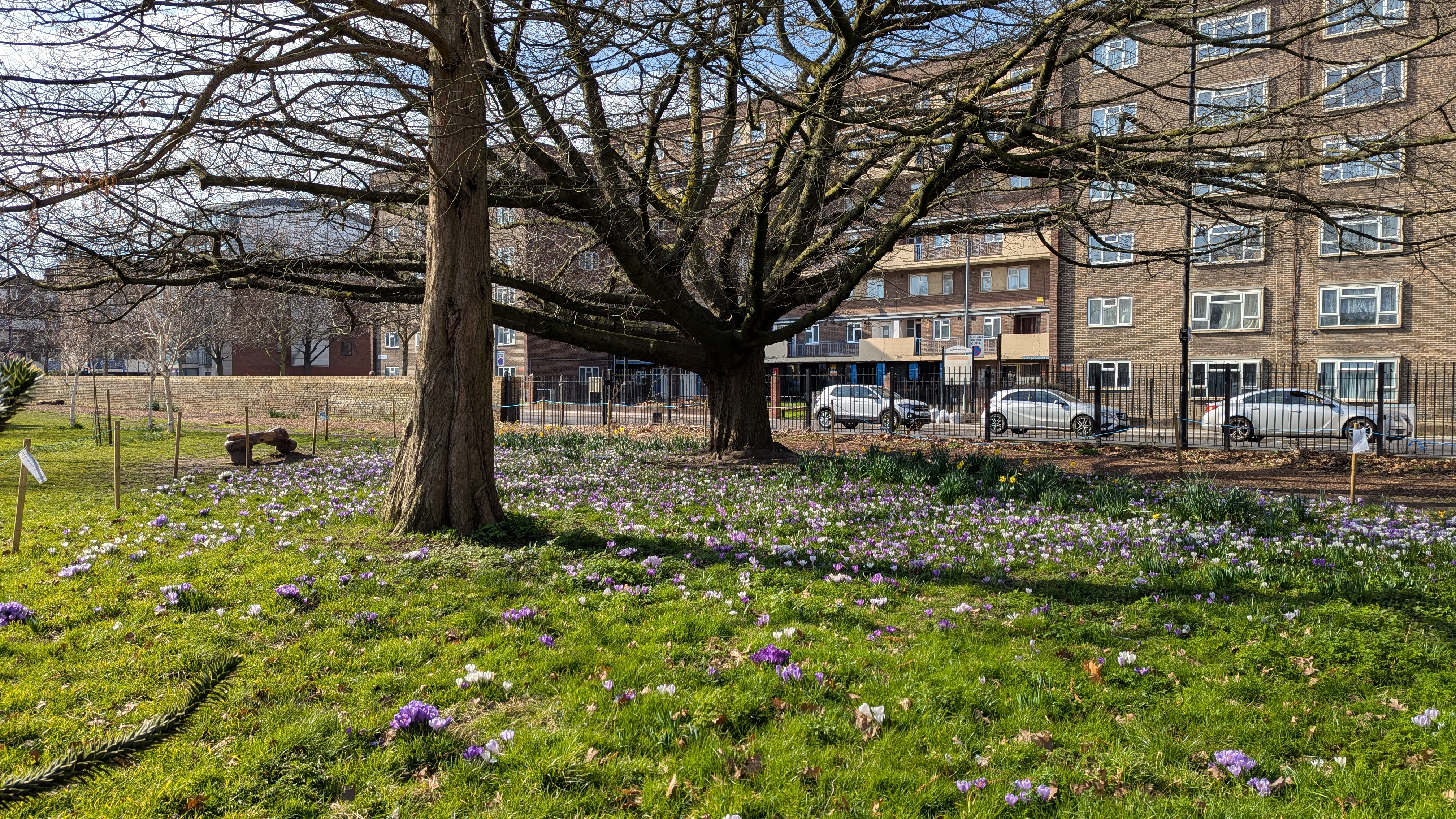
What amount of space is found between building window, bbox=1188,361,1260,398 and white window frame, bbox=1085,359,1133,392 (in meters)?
2.26

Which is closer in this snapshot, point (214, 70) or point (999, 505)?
point (214, 70)

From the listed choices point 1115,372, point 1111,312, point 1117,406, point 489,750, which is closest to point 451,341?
point 489,750

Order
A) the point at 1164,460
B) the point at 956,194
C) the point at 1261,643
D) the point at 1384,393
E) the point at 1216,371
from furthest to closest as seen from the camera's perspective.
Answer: the point at 1216,371 < the point at 1384,393 < the point at 1164,460 < the point at 956,194 < the point at 1261,643

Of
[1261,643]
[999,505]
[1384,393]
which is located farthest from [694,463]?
[1384,393]

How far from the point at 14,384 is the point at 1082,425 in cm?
2320

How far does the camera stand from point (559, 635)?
4.62 m

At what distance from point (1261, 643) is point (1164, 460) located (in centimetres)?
1073

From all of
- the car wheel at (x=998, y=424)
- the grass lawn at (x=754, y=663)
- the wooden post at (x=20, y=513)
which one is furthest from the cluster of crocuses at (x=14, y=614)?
the car wheel at (x=998, y=424)

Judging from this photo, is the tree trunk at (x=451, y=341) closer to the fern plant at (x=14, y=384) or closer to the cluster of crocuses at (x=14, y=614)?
the cluster of crocuses at (x=14, y=614)

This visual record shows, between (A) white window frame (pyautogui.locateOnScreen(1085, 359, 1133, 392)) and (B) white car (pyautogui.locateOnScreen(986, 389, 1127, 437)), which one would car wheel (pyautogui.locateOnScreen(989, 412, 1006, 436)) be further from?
(A) white window frame (pyautogui.locateOnScreen(1085, 359, 1133, 392))

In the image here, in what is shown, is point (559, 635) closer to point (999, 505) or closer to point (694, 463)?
point (999, 505)

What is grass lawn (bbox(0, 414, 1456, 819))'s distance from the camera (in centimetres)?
306

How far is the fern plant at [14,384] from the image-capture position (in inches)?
105

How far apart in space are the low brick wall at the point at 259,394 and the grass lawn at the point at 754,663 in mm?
18587
